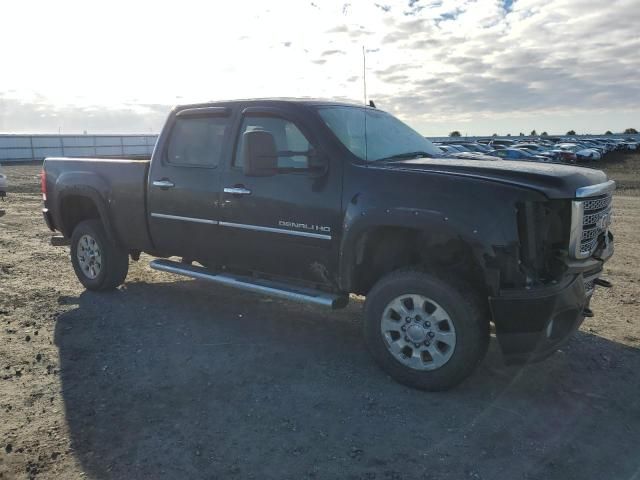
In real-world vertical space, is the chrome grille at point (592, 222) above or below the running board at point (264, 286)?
above

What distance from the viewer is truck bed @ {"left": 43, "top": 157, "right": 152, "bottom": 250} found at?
582 cm

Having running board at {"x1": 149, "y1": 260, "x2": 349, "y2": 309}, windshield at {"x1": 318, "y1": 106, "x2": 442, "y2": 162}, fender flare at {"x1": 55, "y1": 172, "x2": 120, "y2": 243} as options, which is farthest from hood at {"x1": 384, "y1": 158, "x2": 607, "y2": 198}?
fender flare at {"x1": 55, "y1": 172, "x2": 120, "y2": 243}

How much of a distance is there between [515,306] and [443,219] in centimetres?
74

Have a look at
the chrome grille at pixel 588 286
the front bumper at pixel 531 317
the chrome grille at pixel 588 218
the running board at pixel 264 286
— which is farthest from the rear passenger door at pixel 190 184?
the chrome grille at pixel 588 286

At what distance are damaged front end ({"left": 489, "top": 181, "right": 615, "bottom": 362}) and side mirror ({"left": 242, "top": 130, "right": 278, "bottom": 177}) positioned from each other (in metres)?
1.92

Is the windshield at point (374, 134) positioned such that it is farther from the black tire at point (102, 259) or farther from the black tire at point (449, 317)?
the black tire at point (102, 259)

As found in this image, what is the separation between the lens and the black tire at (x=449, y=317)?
3.76m

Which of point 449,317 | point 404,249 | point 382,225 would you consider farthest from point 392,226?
point 449,317

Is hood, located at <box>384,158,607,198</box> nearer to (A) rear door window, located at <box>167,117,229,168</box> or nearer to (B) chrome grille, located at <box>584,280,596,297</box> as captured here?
(B) chrome grille, located at <box>584,280,596,297</box>

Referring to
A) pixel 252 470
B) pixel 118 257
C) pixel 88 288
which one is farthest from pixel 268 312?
pixel 252 470

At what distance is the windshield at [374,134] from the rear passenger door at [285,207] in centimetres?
27

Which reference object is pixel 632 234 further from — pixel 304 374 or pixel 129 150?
pixel 129 150

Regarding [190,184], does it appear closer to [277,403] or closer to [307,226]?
[307,226]

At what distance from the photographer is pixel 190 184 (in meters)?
5.28
